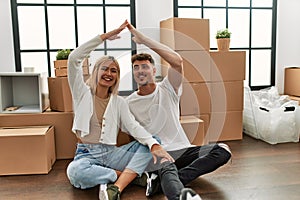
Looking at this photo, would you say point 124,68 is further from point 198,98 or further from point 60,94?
point 198,98

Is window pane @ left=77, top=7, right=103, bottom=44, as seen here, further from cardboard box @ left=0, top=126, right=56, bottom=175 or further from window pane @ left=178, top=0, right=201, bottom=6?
cardboard box @ left=0, top=126, right=56, bottom=175

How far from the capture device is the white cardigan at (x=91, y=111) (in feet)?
5.48

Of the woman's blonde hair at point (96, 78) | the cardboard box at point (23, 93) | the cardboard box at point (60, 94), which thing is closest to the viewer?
the woman's blonde hair at point (96, 78)

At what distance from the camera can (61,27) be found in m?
2.77

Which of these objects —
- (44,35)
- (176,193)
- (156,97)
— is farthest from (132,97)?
(44,35)

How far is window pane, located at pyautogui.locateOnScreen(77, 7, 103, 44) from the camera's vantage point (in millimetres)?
2799

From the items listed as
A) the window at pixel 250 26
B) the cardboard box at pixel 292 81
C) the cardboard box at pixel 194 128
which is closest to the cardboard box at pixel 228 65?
the window at pixel 250 26

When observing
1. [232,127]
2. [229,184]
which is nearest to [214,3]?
[232,127]

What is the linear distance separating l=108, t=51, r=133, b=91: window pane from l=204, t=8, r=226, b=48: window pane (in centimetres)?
153

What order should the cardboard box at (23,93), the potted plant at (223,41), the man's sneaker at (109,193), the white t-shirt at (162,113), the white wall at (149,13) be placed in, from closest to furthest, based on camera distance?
1. the man's sneaker at (109,193)
2. the white t-shirt at (162,113)
3. the cardboard box at (23,93)
4. the potted plant at (223,41)
5. the white wall at (149,13)

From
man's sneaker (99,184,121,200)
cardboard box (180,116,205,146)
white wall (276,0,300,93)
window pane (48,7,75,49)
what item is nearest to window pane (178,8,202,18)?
white wall (276,0,300,93)

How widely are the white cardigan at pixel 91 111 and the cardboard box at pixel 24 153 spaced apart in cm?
38

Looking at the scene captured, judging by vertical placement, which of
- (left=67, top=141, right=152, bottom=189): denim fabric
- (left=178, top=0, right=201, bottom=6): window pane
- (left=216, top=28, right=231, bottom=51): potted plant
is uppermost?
(left=178, top=0, right=201, bottom=6): window pane

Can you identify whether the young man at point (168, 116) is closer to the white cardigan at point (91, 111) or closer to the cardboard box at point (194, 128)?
the white cardigan at point (91, 111)
